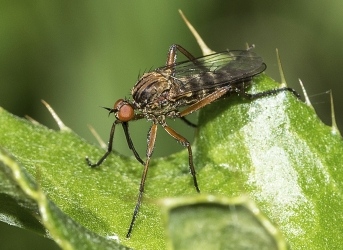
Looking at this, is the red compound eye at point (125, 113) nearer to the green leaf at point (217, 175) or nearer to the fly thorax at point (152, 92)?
the fly thorax at point (152, 92)

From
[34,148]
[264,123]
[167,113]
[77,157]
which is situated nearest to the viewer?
[264,123]

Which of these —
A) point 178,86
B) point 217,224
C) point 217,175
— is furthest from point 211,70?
point 217,224

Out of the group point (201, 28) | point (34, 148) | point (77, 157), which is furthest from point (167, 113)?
point (201, 28)

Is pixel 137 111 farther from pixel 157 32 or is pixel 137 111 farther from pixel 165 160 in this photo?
pixel 157 32

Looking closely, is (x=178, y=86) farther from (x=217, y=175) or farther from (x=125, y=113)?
(x=217, y=175)

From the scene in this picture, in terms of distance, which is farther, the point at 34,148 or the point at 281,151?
the point at 34,148

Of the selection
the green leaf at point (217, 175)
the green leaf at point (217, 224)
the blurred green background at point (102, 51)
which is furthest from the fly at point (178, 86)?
the green leaf at point (217, 224)

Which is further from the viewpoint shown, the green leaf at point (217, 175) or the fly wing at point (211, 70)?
the fly wing at point (211, 70)
